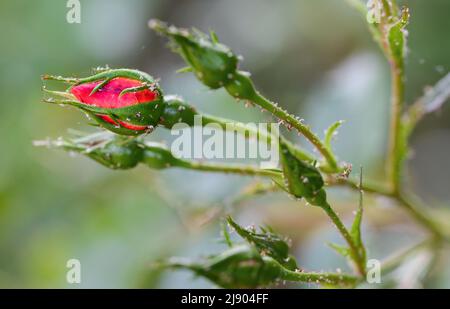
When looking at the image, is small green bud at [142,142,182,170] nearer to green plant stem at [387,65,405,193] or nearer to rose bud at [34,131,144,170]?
rose bud at [34,131,144,170]

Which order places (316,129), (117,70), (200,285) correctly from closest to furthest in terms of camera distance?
(117,70) → (200,285) → (316,129)

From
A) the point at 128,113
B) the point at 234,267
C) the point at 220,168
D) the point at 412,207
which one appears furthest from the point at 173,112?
the point at 412,207

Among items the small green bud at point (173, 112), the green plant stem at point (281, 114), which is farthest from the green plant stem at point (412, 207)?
the small green bud at point (173, 112)

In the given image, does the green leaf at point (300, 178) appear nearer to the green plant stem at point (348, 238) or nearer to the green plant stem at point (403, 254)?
the green plant stem at point (348, 238)
